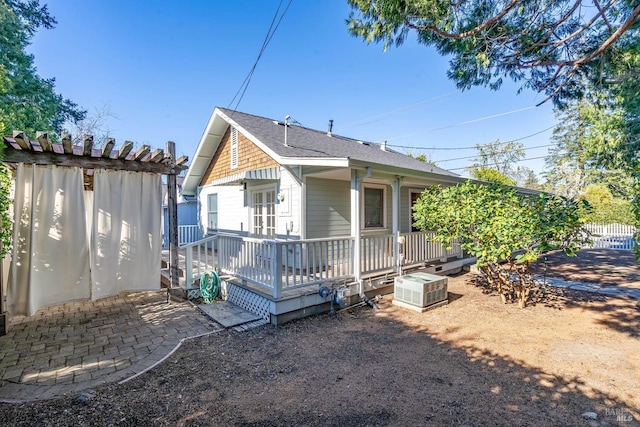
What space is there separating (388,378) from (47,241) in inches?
233

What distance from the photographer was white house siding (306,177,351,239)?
7.29 metres

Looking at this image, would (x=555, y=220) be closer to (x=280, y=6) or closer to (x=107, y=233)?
(x=280, y=6)

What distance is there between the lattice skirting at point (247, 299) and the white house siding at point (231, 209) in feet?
10.4

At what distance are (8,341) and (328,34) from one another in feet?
33.1

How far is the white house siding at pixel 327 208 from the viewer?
7286mm

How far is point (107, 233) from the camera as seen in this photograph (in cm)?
569

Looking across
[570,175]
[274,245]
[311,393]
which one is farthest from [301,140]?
[570,175]

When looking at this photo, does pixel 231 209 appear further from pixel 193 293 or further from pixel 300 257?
pixel 300 257

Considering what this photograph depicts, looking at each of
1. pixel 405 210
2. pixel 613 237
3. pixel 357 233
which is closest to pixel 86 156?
pixel 357 233

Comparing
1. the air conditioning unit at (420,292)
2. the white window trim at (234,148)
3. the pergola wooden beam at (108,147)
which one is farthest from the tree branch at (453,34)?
the white window trim at (234,148)

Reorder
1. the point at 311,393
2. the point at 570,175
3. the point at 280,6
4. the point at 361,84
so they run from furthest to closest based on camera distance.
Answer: the point at 570,175, the point at 361,84, the point at 280,6, the point at 311,393

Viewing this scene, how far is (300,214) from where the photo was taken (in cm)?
711

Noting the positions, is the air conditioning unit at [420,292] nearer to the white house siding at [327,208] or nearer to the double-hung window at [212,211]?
the white house siding at [327,208]

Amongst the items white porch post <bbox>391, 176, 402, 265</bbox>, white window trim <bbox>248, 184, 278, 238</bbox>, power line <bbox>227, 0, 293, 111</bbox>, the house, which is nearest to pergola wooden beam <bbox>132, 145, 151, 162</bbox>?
the house
